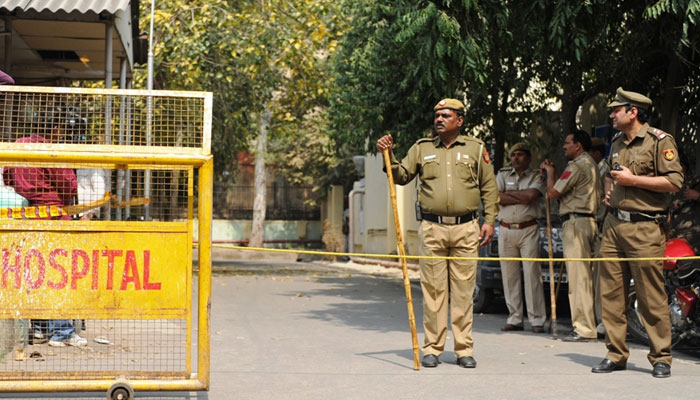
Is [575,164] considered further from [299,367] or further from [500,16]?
[299,367]

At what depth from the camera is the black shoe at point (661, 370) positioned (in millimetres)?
7516

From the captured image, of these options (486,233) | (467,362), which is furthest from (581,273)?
(467,362)

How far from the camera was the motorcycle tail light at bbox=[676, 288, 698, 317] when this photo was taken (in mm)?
8547

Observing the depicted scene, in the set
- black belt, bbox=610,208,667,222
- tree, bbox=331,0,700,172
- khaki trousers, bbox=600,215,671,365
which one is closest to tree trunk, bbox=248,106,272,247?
tree, bbox=331,0,700,172

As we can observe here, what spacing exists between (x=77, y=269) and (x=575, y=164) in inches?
227

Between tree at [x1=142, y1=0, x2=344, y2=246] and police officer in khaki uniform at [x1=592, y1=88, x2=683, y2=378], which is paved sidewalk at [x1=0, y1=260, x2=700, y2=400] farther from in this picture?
tree at [x1=142, y1=0, x2=344, y2=246]

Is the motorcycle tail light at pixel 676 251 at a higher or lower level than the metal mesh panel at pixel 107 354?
higher

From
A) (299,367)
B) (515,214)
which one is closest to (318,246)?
(515,214)

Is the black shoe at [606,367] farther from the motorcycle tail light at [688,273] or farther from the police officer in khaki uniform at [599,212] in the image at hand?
the police officer in khaki uniform at [599,212]

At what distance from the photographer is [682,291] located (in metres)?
8.64

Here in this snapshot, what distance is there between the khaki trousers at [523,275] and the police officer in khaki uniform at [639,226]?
9.37 ft

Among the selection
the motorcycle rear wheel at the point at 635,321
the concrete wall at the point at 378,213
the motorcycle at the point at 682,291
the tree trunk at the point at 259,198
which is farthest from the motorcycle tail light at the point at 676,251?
the tree trunk at the point at 259,198

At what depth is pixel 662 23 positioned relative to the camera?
10.2 meters

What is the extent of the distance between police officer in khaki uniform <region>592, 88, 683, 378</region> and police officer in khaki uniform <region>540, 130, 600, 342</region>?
6.65ft
